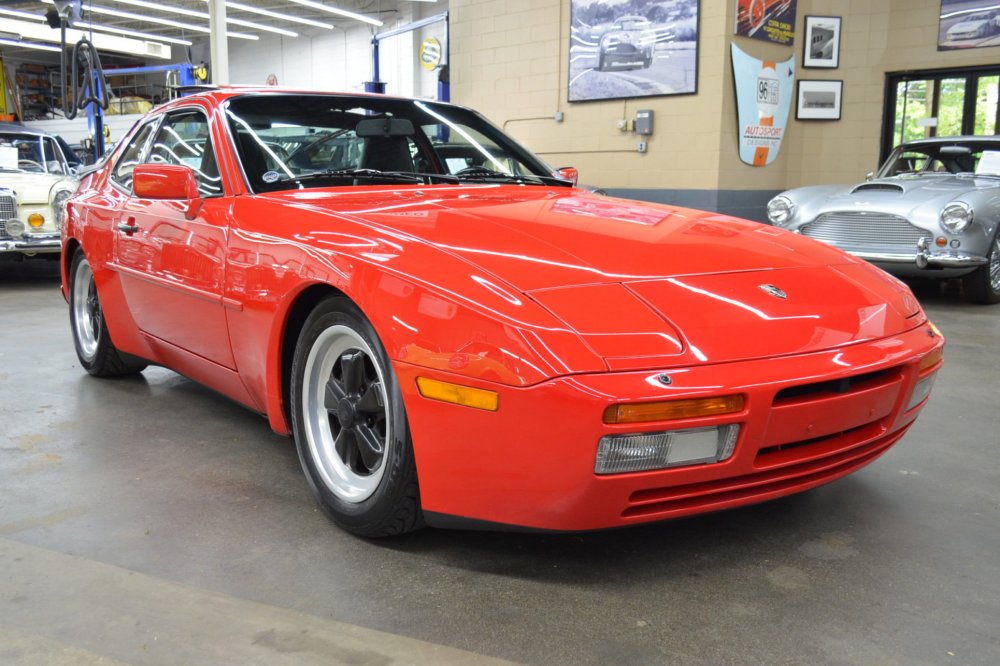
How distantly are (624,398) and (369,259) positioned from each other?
0.73m

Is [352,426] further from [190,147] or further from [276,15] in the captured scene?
[276,15]

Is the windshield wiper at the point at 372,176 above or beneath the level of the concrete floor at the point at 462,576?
above

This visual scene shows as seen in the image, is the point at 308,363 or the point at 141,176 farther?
the point at 141,176

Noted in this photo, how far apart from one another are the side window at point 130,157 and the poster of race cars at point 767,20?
8.21 meters

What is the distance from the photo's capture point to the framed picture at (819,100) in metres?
11.1

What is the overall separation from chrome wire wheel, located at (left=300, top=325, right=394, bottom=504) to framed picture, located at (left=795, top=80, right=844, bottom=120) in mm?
10379

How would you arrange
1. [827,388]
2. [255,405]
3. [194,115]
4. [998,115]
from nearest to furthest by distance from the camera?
[827,388] < [255,405] < [194,115] < [998,115]

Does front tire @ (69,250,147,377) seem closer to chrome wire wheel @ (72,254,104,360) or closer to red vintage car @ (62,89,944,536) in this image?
chrome wire wheel @ (72,254,104,360)

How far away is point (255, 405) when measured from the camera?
256 cm

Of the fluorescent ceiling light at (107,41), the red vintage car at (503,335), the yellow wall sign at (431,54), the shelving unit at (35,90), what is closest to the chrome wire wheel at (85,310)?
the red vintage car at (503,335)

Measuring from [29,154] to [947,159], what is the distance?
8.55 metres

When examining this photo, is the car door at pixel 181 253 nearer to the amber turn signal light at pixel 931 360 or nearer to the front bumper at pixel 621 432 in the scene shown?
the front bumper at pixel 621 432

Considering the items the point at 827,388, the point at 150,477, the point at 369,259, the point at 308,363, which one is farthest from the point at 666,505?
the point at 150,477

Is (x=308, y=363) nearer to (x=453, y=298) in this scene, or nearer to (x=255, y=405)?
(x=255, y=405)
